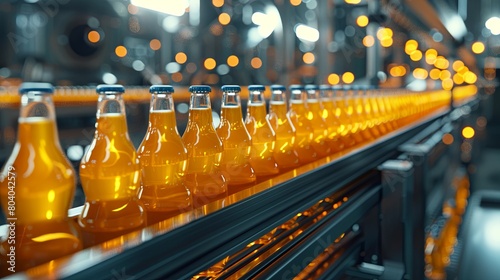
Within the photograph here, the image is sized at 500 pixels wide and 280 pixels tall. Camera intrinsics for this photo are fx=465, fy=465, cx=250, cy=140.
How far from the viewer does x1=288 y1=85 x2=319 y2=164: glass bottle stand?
4.28ft

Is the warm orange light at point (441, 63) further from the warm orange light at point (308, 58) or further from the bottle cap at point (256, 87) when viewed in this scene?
the bottle cap at point (256, 87)

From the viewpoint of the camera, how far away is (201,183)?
2.90 ft

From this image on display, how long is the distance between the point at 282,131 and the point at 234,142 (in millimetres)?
245

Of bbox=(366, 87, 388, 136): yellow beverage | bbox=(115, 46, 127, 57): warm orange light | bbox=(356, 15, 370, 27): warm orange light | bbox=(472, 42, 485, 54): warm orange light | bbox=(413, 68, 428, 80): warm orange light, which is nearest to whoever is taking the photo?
bbox=(366, 87, 388, 136): yellow beverage

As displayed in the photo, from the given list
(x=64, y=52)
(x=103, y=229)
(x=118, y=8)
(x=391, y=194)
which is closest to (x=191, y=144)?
(x=103, y=229)

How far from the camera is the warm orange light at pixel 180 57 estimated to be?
5.77 m

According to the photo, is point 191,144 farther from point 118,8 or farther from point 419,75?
point 419,75

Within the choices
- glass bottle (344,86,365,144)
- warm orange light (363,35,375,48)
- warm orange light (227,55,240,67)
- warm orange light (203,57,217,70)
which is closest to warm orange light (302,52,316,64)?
warm orange light (227,55,240,67)

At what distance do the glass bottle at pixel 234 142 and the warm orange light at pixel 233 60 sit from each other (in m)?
5.03

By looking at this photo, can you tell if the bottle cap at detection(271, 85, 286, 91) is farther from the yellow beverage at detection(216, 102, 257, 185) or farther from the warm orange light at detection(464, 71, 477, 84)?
the warm orange light at detection(464, 71, 477, 84)

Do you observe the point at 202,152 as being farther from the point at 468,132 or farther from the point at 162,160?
the point at 468,132

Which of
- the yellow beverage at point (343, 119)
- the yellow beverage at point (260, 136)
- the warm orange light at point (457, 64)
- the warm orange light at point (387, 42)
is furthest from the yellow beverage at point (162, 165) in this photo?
the warm orange light at point (457, 64)

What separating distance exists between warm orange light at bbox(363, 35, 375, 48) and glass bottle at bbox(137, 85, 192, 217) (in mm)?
4283

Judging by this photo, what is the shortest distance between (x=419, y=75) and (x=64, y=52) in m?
8.63
